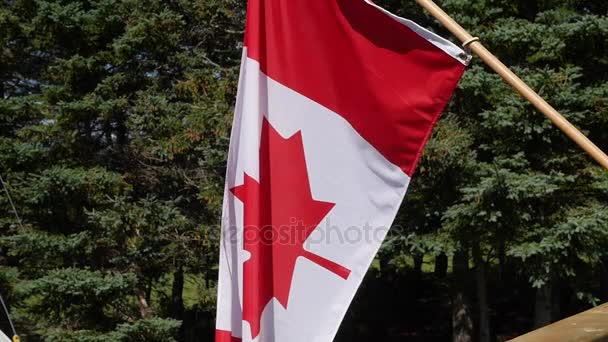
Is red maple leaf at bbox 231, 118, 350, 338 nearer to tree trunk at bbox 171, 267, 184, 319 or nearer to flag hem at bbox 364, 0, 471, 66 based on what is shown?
flag hem at bbox 364, 0, 471, 66

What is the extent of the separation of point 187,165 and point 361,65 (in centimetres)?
1218

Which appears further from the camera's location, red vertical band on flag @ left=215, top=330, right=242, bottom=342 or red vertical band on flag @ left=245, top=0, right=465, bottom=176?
red vertical band on flag @ left=215, top=330, right=242, bottom=342

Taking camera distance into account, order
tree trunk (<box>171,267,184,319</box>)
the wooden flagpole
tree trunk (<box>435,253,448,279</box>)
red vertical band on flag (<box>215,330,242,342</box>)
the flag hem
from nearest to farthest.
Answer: the wooden flagpole, the flag hem, red vertical band on flag (<box>215,330,242,342</box>), tree trunk (<box>171,267,184,319</box>), tree trunk (<box>435,253,448,279</box>)

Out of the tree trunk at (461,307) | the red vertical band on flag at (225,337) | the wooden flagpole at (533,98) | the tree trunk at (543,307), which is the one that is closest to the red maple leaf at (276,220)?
the red vertical band on flag at (225,337)

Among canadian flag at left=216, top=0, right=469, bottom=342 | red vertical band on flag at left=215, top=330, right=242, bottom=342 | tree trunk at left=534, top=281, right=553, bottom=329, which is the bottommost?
red vertical band on flag at left=215, top=330, right=242, bottom=342

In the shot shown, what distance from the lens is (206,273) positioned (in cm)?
1470

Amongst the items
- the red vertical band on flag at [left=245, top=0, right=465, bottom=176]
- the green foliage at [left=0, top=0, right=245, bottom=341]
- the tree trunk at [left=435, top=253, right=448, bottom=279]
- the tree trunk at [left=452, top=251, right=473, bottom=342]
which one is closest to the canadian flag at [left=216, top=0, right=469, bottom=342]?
the red vertical band on flag at [left=245, top=0, right=465, bottom=176]

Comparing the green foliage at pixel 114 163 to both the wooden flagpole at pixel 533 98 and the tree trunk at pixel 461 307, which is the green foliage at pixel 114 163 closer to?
the tree trunk at pixel 461 307

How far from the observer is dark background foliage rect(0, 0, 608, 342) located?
11375mm

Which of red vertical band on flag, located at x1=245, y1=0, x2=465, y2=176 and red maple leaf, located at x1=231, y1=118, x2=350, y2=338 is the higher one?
red vertical band on flag, located at x1=245, y1=0, x2=465, y2=176

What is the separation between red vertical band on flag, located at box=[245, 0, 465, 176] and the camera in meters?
3.52

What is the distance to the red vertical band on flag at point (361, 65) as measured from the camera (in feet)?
11.5

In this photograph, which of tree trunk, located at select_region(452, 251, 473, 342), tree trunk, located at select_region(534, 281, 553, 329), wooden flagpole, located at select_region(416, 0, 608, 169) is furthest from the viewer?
tree trunk, located at select_region(452, 251, 473, 342)

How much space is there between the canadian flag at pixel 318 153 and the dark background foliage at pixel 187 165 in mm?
7519
